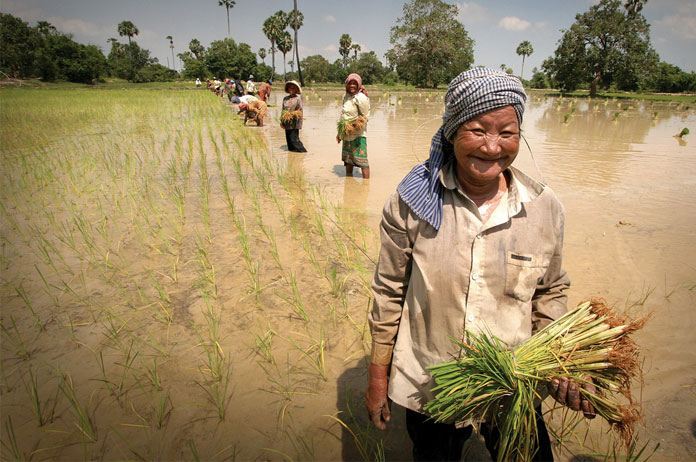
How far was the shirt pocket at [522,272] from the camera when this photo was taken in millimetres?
1031

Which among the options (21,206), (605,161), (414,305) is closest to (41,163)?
(21,206)

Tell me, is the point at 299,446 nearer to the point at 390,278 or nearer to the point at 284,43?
the point at 390,278

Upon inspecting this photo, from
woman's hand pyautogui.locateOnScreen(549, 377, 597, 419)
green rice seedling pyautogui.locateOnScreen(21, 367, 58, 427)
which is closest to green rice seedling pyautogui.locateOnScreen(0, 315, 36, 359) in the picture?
green rice seedling pyautogui.locateOnScreen(21, 367, 58, 427)

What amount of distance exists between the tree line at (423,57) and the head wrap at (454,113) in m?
38.5

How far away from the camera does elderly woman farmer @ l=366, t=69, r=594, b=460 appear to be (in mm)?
975

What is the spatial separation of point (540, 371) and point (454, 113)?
0.77 metres

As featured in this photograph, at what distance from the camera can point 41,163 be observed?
19.0 ft

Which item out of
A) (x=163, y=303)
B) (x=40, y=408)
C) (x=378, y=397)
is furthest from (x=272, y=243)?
(x=378, y=397)

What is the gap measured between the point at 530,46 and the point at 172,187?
89.5 metres

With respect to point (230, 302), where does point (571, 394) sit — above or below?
above

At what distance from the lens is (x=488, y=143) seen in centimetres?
97

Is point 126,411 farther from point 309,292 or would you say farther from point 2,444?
point 309,292

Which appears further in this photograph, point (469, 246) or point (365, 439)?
point (365, 439)

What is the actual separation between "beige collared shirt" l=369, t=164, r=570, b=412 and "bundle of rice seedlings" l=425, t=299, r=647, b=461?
0.08m
